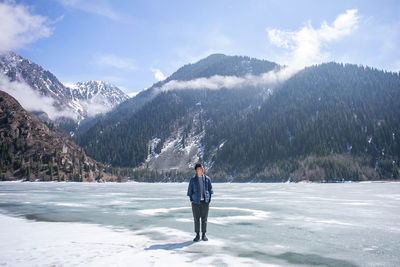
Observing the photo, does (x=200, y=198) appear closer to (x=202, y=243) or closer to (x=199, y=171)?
(x=199, y=171)

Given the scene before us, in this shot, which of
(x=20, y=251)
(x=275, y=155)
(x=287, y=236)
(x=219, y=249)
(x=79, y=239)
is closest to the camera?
(x=20, y=251)

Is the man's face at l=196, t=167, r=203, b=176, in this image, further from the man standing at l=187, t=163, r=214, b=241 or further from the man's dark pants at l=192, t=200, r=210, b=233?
the man's dark pants at l=192, t=200, r=210, b=233

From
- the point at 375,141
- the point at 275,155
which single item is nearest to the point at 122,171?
the point at 275,155

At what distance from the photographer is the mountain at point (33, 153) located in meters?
114

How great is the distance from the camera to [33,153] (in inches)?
4845

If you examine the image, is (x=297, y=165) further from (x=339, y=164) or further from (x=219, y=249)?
Result: (x=219, y=249)

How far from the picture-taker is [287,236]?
12.2 m

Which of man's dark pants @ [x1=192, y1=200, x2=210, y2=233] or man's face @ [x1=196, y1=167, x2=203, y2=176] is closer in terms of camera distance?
man's dark pants @ [x1=192, y1=200, x2=210, y2=233]

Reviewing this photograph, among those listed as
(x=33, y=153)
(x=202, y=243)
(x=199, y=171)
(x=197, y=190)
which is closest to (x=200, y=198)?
(x=197, y=190)

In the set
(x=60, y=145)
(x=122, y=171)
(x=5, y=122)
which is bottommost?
(x=122, y=171)

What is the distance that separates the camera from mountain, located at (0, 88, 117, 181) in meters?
114

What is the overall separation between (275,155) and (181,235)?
186m

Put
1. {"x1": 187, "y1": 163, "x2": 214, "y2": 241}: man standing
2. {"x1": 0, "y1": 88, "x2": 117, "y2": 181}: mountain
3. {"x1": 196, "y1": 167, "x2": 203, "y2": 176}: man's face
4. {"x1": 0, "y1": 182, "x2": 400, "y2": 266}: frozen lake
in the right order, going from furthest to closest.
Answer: {"x1": 0, "y1": 88, "x2": 117, "y2": 181}: mountain < {"x1": 196, "y1": 167, "x2": 203, "y2": 176}: man's face < {"x1": 187, "y1": 163, "x2": 214, "y2": 241}: man standing < {"x1": 0, "y1": 182, "x2": 400, "y2": 266}: frozen lake

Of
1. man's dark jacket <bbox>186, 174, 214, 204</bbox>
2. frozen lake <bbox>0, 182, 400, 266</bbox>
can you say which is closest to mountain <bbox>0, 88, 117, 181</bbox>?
frozen lake <bbox>0, 182, 400, 266</bbox>
